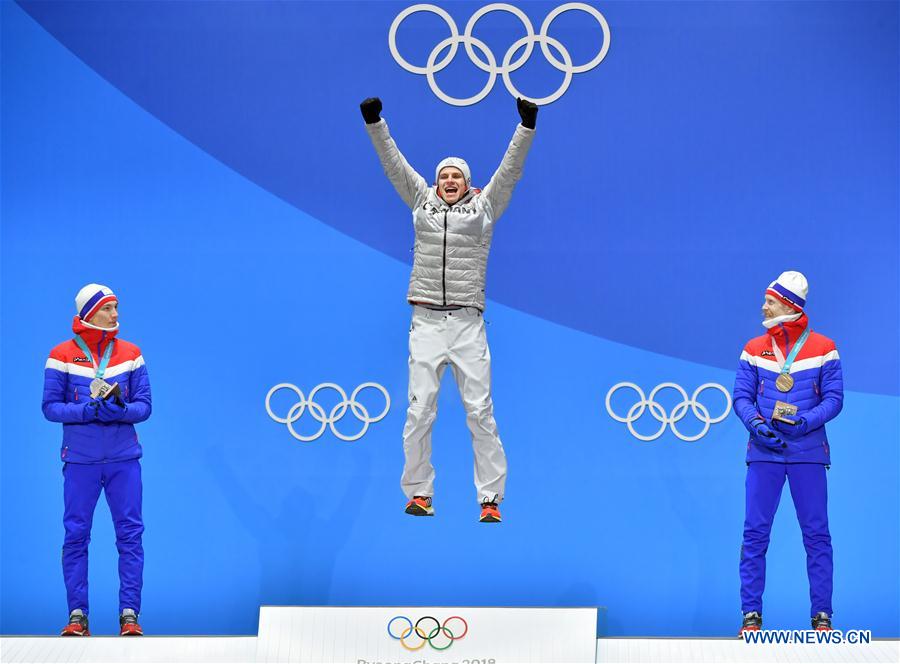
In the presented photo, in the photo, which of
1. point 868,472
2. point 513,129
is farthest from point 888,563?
point 513,129

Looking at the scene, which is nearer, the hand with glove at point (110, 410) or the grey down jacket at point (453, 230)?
the hand with glove at point (110, 410)

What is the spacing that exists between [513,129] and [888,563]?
128 inches

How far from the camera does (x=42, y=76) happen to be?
8.11 m

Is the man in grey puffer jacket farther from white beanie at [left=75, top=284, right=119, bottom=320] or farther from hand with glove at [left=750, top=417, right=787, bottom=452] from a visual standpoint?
Result: white beanie at [left=75, top=284, right=119, bottom=320]

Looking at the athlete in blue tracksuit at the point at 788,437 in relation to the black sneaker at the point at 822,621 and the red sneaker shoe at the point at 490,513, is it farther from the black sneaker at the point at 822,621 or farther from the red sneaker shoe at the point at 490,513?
the red sneaker shoe at the point at 490,513

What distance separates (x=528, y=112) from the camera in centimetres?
698

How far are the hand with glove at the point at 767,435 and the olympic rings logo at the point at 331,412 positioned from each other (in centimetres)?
213

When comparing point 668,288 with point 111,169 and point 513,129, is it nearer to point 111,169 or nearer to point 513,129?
point 513,129

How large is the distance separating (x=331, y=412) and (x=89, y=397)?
143 cm

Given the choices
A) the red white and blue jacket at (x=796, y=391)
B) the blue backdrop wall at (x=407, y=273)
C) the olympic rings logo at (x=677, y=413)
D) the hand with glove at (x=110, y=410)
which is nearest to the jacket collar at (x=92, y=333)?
the hand with glove at (x=110, y=410)

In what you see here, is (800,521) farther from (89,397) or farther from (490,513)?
(89,397)

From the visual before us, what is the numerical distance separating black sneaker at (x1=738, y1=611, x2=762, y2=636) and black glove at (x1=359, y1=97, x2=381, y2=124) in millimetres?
3163

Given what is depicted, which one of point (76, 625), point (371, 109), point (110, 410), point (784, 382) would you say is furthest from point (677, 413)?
point (76, 625)

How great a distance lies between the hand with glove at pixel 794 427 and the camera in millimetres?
6883
